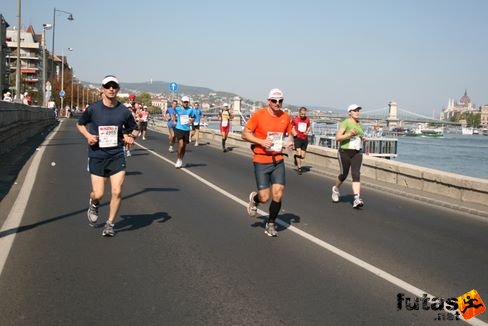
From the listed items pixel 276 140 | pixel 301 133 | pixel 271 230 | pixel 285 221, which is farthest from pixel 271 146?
pixel 301 133

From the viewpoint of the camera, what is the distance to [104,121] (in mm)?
7277

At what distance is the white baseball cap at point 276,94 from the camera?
25.0ft

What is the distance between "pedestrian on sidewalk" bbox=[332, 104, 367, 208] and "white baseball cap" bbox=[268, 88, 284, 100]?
10.2ft

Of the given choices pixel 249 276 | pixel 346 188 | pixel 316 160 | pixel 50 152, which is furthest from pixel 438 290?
pixel 50 152

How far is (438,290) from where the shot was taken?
18.0 feet

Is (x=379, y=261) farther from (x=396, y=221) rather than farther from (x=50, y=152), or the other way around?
(x=50, y=152)

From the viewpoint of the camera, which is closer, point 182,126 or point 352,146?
point 352,146

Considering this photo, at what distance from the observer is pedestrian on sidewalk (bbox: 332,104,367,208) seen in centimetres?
1056

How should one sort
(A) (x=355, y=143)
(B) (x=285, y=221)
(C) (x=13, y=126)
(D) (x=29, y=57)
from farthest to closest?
(D) (x=29, y=57), (C) (x=13, y=126), (A) (x=355, y=143), (B) (x=285, y=221)

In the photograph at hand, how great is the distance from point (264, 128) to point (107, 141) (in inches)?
78.8

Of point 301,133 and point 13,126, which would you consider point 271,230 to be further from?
point 13,126

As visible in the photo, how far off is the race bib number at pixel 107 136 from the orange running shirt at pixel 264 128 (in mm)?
1693

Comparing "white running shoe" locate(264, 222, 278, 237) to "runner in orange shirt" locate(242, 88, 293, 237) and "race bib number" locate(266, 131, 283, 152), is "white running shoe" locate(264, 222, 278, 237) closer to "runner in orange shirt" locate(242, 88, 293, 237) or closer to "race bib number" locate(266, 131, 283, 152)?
"runner in orange shirt" locate(242, 88, 293, 237)

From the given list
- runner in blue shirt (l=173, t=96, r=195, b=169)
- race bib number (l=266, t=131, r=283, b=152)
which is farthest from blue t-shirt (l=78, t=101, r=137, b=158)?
runner in blue shirt (l=173, t=96, r=195, b=169)
